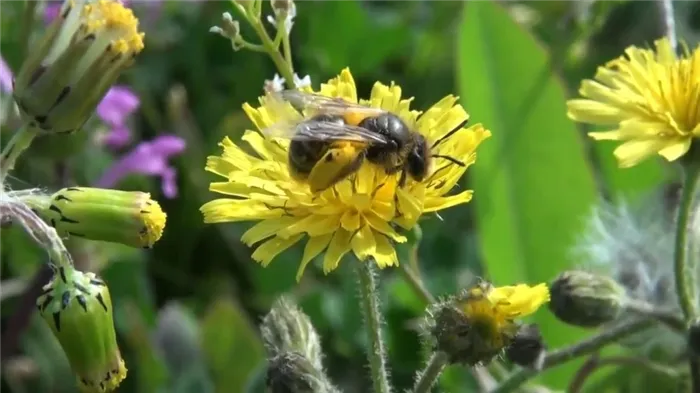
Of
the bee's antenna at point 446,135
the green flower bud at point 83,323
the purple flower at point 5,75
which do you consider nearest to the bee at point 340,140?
the bee's antenna at point 446,135

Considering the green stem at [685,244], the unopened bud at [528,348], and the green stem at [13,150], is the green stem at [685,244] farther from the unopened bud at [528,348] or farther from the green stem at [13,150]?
the green stem at [13,150]

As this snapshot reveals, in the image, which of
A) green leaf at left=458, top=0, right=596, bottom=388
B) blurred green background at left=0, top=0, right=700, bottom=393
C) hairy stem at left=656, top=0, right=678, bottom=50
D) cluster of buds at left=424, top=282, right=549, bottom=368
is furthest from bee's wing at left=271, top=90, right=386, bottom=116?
green leaf at left=458, top=0, right=596, bottom=388

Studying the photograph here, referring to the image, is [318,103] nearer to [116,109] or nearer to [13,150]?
[13,150]

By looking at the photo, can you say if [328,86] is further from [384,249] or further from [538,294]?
[538,294]

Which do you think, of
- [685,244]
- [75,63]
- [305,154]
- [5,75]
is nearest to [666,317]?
[685,244]

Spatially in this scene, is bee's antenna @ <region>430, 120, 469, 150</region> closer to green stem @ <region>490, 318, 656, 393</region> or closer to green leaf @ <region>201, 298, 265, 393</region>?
green stem @ <region>490, 318, 656, 393</region>

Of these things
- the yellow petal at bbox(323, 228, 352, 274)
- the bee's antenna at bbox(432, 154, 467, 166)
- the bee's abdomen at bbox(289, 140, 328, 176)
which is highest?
the bee's antenna at bbox(432, 154, 467, 166)
